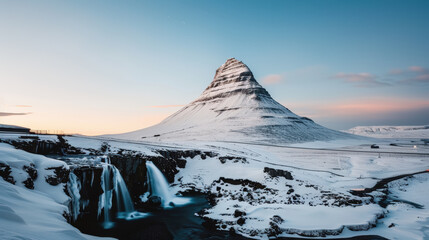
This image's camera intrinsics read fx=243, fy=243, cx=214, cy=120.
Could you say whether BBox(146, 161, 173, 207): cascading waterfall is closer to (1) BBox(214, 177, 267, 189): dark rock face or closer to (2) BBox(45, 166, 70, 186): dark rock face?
(1) BBox(214, 177, 267, 189): dark rock face

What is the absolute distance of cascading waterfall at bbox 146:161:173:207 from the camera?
2700 cm

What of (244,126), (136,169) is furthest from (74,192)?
(244,126)

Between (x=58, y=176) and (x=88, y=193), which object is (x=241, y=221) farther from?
(x=58, y=176)

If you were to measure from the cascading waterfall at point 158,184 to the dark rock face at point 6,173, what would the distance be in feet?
47.7

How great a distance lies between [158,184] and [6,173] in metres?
16.7

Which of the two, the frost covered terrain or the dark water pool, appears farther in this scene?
the dark water pool

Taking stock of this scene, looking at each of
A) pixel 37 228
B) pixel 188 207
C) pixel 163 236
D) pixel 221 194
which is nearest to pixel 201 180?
pixel 221 194

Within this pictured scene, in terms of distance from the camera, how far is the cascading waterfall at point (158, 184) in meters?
27.0

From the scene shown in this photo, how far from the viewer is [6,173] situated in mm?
13023

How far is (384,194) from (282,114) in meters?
153

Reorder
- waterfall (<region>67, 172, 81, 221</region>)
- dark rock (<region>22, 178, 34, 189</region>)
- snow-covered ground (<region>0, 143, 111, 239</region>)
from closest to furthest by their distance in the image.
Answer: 1. snow-covered ground (<region>0, 143, 111, 239</region>)
2. dark rock (<region>22, 178, 34, 189</region>)
3. waterfall (<region>67, 172, 81, 221</region>)

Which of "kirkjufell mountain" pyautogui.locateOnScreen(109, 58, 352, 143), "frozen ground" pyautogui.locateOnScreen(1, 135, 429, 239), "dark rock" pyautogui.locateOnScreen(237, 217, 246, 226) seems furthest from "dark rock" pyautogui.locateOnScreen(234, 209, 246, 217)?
"kirkjufell mountain" pyautogui.locateOnScreen(109, 58, 352, 143)

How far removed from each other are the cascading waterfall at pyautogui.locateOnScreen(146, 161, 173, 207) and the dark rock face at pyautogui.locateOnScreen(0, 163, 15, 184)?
14525 millimetres

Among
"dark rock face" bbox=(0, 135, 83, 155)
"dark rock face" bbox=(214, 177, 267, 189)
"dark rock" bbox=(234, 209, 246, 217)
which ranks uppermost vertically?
"dark rock face" bbox=(0, 135, 83, 155)
